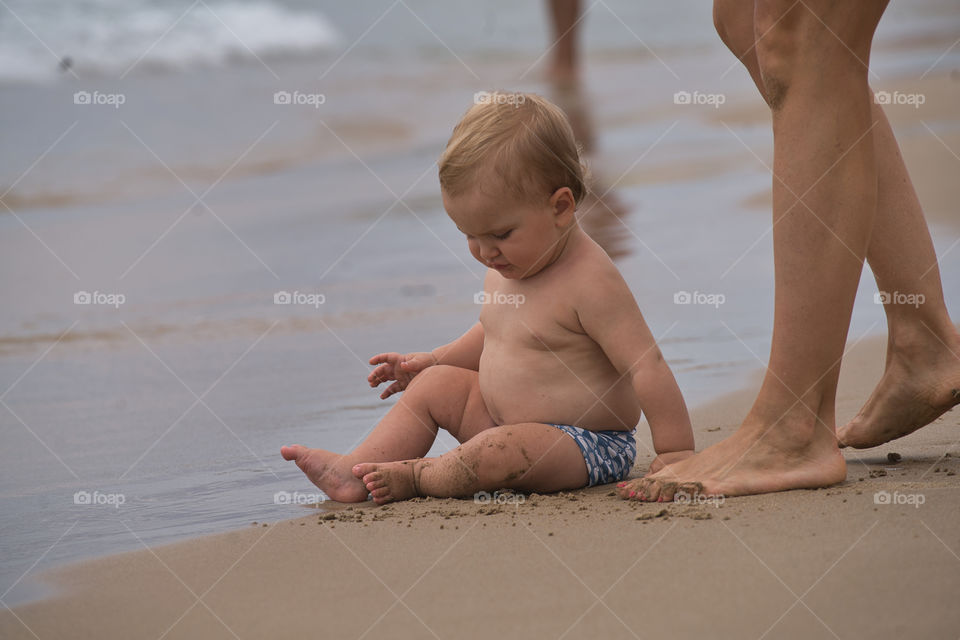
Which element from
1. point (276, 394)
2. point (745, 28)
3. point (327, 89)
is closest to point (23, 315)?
point (276, 394)

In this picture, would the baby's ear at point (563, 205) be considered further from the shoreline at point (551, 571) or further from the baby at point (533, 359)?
the shoreline at point (551, 571)

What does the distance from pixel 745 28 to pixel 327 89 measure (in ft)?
39.2

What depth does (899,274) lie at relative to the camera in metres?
2.88

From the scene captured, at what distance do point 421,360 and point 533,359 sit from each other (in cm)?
45

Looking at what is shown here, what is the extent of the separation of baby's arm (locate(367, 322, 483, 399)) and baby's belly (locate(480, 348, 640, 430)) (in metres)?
0.36

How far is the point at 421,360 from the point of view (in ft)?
10.8

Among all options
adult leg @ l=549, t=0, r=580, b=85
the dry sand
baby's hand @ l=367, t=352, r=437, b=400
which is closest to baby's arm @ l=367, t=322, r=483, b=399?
baby's hand @ l=367, t=352, r=437, b=400

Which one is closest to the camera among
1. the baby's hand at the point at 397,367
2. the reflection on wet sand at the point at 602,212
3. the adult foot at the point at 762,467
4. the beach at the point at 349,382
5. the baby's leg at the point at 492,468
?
the beach at the point at 349,382

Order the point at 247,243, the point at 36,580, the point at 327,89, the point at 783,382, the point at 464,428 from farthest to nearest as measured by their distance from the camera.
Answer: the point at 327,89 → the point at 247,243 → the point at 464,428 → the point at 783,382 → the point at 36,580

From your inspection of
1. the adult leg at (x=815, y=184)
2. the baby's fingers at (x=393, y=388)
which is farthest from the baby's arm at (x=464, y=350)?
the adult leg at (x=815, y=184)

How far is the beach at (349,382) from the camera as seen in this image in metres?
2.03

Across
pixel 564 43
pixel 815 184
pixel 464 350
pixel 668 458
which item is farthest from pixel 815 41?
pixel 564 43

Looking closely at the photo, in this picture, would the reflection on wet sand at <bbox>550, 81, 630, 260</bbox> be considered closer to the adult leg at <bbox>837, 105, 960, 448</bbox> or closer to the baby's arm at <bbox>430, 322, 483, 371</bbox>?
the baby's arm at <bbox>430, 322, 483, 371</bbox>

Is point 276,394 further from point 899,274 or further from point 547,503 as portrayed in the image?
point 899,274
